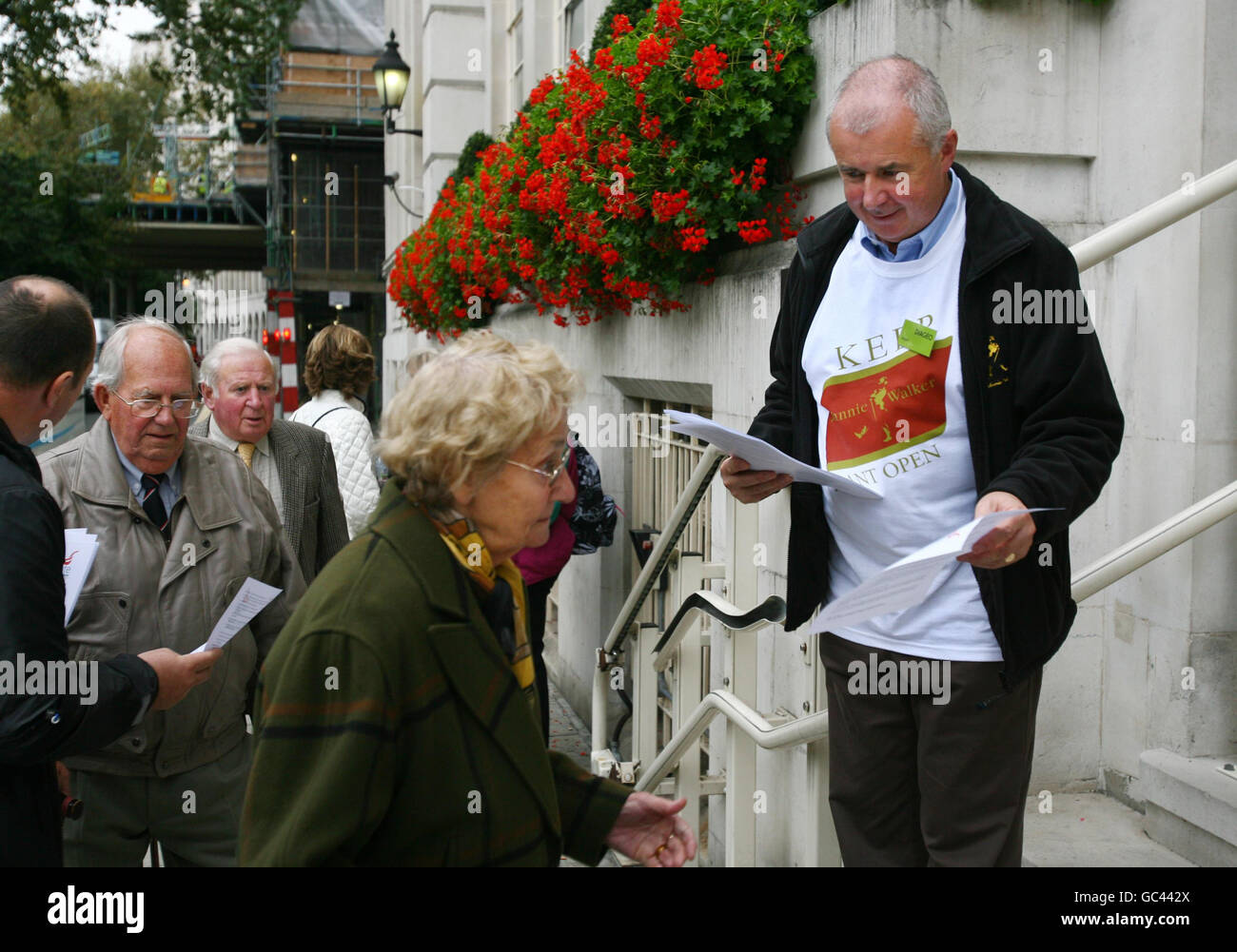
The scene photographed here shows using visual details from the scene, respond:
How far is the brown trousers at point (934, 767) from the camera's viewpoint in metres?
2.37

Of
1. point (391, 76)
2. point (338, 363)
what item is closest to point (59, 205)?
point (391, 76)

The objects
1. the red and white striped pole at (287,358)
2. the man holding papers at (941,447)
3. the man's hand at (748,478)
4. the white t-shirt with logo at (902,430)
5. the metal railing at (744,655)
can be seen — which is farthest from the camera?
the red and white striped pole at (287,358)

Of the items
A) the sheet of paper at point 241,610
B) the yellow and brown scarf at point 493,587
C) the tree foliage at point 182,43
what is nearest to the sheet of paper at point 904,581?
the yellow and brown scarf at point 493,587

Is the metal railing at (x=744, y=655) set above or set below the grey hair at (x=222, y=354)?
below

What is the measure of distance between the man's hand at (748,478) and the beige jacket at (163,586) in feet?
4.28

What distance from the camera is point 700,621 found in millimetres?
4762

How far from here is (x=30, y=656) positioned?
7.05ft

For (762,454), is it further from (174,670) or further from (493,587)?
(174,670)

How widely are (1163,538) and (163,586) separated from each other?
2.42m

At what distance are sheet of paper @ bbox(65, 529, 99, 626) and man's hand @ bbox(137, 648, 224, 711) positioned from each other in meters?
0.20

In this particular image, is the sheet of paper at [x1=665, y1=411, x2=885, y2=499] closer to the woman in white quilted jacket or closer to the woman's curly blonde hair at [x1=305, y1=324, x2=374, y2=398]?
the woman in white quilted jacket

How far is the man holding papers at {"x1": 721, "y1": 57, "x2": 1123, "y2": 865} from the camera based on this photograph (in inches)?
89.4

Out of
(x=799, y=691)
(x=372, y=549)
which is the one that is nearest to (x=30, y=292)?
(x=372, y=549)

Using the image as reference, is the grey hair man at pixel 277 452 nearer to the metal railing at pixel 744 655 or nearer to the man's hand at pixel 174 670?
the metal railing at pixel 744 655
